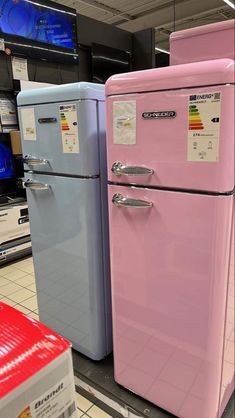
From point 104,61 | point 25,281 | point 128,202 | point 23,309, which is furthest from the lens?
point 104,61

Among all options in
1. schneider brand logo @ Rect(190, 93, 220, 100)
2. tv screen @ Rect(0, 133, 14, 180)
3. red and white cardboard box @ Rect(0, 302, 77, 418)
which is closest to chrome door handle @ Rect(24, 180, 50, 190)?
red and white cardboard box @ Rect(0, 302, 77, 418)

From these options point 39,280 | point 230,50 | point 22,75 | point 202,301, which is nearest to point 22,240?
point 39,280

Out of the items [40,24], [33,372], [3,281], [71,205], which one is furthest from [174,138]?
[40,24]

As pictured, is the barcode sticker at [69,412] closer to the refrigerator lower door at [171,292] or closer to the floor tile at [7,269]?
the refrigerator lower door at [171,292]

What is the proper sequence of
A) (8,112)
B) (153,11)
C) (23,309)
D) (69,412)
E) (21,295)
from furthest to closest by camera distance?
(153,11) < (8,112) < (21,295) < (23,309) < (69,412)

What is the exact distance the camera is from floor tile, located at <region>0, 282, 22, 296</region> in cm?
294

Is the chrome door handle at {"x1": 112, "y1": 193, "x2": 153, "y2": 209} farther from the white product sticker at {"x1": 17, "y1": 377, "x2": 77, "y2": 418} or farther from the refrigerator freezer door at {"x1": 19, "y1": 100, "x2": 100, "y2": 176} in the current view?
the white product sticker at {"x1": 17, "y1": 377, "x2": 77, "y2": 418}

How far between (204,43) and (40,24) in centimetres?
335

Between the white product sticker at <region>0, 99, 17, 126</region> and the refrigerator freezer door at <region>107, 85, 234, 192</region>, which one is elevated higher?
the white product sticker at <region>0, 99, 17, 126</region>

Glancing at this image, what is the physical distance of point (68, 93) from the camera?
160 centimetres

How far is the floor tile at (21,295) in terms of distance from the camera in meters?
2.80

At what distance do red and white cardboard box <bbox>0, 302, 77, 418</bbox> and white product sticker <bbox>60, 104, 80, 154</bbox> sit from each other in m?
0.90

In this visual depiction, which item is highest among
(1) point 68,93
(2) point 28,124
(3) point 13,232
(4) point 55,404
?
(1) point 68,93

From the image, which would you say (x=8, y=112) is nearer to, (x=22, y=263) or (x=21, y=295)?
(x=22, y=263)
